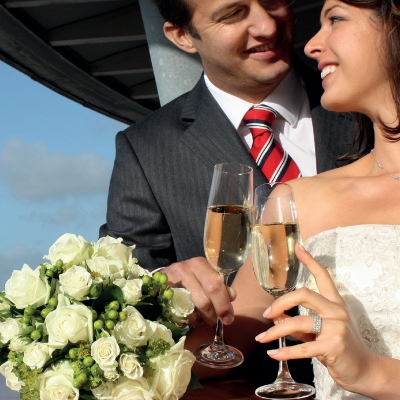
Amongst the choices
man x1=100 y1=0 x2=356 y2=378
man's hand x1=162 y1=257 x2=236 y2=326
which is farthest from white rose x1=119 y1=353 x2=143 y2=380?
man x1=100 y1=0 x2=356 y2=378

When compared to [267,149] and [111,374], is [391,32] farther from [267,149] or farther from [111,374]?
[111,374]

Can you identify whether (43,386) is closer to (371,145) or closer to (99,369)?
(99,369)

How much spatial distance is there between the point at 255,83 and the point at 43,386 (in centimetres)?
217

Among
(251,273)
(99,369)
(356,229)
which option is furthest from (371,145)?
(99,369)

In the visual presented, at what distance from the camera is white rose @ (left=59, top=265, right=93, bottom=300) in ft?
6.27

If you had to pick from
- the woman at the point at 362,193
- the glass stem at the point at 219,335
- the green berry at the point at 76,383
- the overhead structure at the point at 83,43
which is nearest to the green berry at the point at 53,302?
the green berry at the point at 76,383

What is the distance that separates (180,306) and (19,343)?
452mm

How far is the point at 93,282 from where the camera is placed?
195cm

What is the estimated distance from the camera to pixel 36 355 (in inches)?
74.4

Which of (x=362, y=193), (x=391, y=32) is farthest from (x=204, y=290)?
(x=391, y=32)

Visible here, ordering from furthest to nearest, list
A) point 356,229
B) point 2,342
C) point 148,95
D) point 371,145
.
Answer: point 148,95
point 371,145
point 356,229
point 2,342

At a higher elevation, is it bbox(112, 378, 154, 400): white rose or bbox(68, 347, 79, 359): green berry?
bbox(68, 347, 79, 359): green berry

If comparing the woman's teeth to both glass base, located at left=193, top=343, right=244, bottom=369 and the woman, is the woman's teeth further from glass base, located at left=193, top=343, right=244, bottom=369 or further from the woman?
glass base, located at left=193, top=343, right=244, bottom=369

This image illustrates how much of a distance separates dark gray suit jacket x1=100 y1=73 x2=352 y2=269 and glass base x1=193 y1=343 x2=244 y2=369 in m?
1.29
